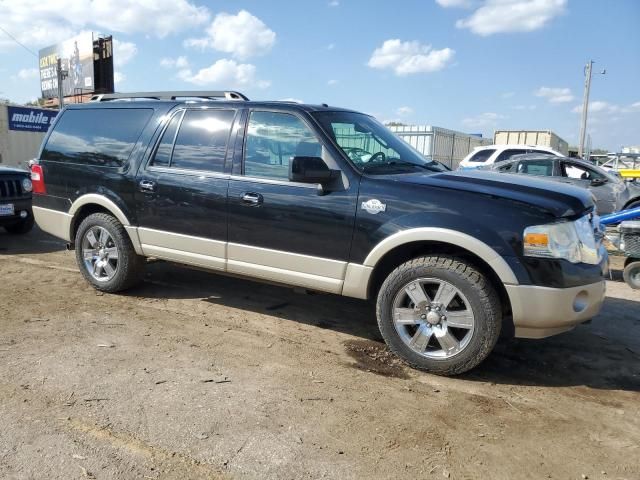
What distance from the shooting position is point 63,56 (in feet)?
128

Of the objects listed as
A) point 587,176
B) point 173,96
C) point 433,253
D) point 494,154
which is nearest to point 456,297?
point 433,253

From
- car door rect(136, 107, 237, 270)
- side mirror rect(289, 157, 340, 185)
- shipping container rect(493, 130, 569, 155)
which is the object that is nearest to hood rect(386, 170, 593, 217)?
side mirror rect(289, 157, 340, 185)

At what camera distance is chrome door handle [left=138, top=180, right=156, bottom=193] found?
4953 millimetres

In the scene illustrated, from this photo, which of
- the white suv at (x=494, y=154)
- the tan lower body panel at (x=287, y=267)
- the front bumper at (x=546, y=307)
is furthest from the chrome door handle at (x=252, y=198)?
the white suv at (x=494, y=154)

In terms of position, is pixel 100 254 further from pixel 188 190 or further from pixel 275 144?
pixel 275 144

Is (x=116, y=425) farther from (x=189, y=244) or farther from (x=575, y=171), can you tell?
(x=575, y=171)

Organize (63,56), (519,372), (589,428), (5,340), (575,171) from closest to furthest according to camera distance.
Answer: (589,428)
(519,372)
(5,340)
(575,171)
(63,56)

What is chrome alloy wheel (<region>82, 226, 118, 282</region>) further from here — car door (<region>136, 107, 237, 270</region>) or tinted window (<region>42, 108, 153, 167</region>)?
tinted window (<region>42, 108, 153, 167</region>)

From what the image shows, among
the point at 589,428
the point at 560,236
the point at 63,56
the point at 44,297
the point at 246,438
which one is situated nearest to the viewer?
the point at 246,438

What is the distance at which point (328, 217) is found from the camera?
4.06 metres

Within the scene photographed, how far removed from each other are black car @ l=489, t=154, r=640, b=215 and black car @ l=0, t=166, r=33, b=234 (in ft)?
26.8

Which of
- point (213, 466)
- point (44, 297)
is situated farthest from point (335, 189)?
point (44, 297)

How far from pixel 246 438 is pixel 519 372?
2.15 m

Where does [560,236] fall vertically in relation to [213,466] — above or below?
above
